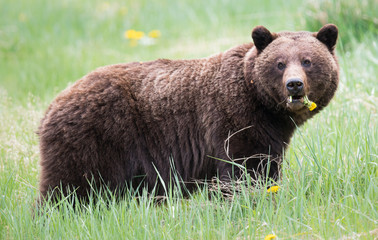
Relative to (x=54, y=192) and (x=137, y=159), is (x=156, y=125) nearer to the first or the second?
(x=137, y=159)

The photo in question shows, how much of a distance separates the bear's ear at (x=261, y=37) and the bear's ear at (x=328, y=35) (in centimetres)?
44

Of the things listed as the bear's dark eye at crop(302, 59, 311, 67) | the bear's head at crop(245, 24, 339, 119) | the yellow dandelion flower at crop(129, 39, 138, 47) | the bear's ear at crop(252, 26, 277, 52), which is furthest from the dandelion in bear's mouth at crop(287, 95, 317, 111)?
the yellow dandelion flower at crop(129, 39, 138, 47)

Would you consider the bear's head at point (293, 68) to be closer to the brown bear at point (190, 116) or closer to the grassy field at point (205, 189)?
the brown bear at point (190, 116)

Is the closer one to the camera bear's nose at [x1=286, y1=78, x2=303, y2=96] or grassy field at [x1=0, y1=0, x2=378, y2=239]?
grassy field at [x1=0, y1=0, x2=378, y2=239]

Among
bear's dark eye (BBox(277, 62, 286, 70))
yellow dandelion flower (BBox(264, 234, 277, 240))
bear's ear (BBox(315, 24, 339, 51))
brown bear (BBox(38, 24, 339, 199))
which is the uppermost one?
bear's ear (BBox(315, 24, 339, 51))

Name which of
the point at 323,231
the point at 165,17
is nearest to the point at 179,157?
the point at 323,231

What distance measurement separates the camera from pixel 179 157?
5.08 metres

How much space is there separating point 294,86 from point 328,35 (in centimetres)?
81

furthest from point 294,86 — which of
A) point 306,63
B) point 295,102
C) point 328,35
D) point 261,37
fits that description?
point 328,35

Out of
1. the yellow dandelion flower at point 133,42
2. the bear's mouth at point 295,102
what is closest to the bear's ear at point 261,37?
the bear's mouth at point 295,102

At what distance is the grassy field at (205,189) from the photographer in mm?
4027

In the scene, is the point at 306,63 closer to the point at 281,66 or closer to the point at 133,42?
the point at 281,66

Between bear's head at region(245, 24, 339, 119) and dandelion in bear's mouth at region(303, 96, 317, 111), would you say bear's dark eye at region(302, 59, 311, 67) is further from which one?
dandelion in bear's mouth at region(303, 96, 317, 111)

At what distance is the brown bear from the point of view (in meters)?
4.67
